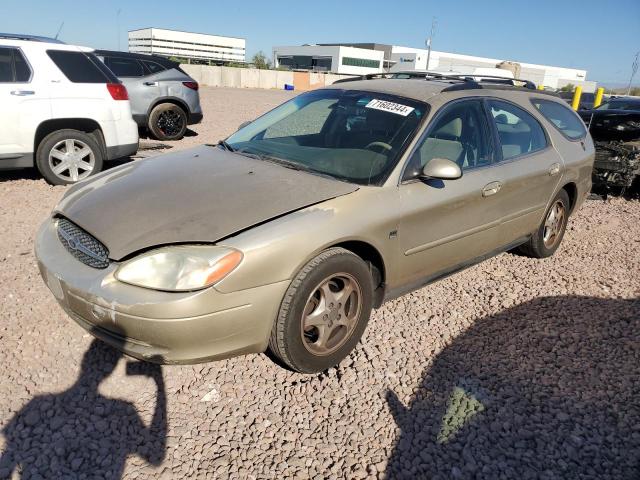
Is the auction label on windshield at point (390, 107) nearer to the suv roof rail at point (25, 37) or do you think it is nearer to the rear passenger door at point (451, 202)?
the rear passenger door at point (451, 202)

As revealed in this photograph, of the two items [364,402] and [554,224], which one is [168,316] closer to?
[364,402]

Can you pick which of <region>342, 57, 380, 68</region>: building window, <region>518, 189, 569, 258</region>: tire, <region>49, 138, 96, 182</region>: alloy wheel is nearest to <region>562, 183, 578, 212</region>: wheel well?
<region>518, 189, 569, 258</region>: tire

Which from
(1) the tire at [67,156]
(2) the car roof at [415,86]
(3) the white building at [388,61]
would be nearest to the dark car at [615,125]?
(2) the car roof at [415,86]

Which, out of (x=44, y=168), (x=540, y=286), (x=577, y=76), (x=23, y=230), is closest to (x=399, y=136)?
(x=540, y=286)

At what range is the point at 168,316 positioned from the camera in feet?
7.23

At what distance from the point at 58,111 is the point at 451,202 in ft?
16.6

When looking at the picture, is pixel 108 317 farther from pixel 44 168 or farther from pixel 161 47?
pixel 161 47

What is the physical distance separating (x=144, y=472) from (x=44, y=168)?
505cm

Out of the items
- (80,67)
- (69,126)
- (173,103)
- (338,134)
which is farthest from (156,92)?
(338,134)

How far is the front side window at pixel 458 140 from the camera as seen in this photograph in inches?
126

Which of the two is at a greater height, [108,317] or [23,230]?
[108,317]

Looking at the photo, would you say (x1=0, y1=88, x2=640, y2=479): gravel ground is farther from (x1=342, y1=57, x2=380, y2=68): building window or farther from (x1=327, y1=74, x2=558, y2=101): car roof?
(x1=342, y1=57, x2=380, y2=68): building window

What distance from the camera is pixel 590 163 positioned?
4.91m

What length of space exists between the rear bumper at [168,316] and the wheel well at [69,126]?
4.19 meters
